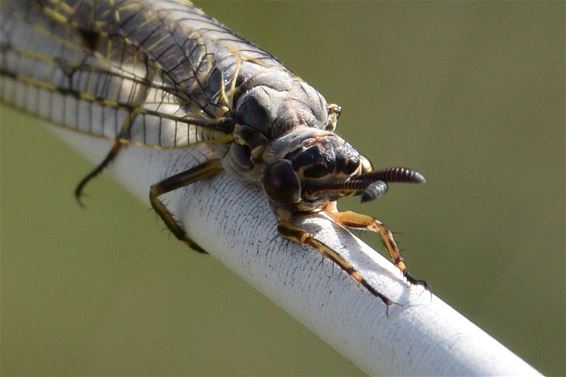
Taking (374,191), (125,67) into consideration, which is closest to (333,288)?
(374,191)

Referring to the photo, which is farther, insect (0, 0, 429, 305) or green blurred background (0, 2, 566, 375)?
green blurred background (0, 2, 566, 375)

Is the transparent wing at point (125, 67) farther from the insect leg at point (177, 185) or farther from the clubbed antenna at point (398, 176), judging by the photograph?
the clubbed antenna at point (398, 176)

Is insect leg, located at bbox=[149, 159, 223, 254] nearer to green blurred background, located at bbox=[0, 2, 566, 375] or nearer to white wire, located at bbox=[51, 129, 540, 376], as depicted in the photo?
white wire, located at bbox=[51, 129, 540, 376]

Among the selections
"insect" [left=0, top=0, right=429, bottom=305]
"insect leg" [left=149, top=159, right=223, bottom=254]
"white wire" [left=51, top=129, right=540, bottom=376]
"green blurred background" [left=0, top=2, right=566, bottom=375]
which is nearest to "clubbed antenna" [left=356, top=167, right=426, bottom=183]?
"insect" [left=0, top=0, right=429, bottom=305]

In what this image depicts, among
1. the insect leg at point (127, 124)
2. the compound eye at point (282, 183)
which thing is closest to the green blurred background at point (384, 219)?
the insect leg at point (127, 124)

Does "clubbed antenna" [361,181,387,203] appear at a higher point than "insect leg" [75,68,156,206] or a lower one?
higher

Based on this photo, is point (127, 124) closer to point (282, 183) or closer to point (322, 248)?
point (282, 183)
